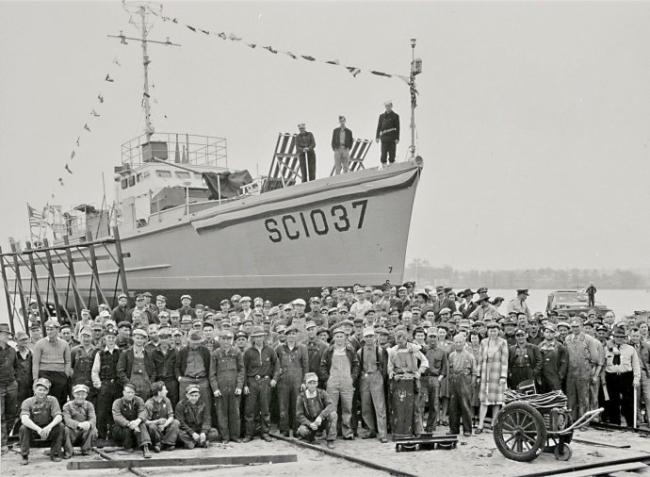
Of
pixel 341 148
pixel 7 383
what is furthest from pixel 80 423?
pixel 341 148

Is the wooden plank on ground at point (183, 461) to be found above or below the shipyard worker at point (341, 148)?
below

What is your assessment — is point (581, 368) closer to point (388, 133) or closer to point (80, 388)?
point (80, 388)

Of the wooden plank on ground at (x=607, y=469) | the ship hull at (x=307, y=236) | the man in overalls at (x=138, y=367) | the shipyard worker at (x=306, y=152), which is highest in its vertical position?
the shipyard worker at (x=306, y=152)

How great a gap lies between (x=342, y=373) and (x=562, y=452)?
2.79 m

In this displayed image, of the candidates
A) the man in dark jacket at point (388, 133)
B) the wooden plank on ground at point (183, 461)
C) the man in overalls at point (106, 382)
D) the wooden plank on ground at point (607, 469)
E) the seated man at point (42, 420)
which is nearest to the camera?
the wooden plank on ground at point (607, 469)

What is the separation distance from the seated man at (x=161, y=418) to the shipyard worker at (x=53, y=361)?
131 centimetres

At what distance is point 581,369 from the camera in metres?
9.73

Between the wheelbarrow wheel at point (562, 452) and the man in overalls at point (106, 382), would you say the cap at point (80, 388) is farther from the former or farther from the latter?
the wheelbarrow wheel at point (562, 452)

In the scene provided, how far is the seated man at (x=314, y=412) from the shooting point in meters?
8.56

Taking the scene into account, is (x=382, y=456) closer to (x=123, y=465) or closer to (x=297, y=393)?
(x=297, y=393)

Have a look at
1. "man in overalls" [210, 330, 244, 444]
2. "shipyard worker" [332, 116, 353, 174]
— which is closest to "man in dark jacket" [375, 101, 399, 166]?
"shipyard worker" [332, 116, 353, 174]

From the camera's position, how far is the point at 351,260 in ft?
53.1

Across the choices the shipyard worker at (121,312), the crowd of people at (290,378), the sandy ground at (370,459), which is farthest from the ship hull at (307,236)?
the sandy ground at (370,459)

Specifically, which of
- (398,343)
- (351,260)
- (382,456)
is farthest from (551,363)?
(351,260)
